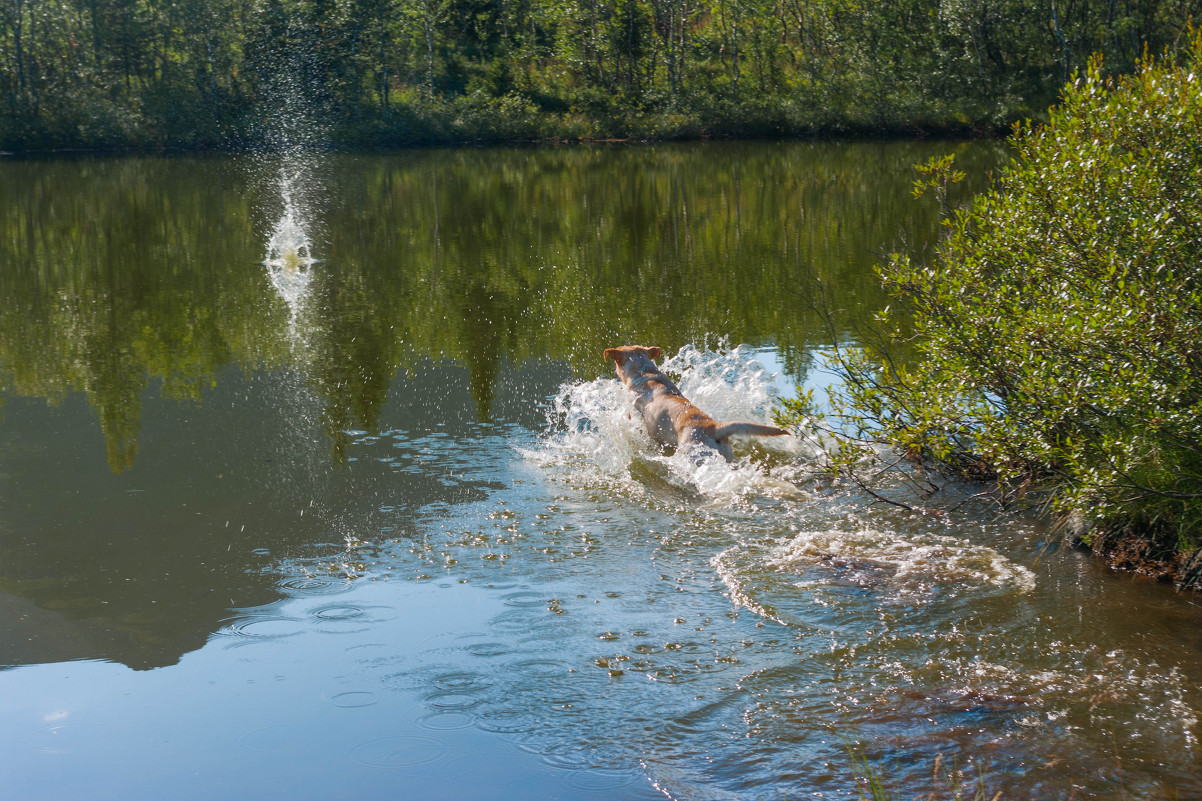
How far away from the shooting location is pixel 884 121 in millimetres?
50438

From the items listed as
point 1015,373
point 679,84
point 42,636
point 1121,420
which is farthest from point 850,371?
point 679,84

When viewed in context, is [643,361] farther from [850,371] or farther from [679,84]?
[679,84]

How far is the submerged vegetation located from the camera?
615cm

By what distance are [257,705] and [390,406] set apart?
621 cm

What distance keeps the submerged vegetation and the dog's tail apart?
89 cm

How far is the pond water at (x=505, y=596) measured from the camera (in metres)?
5.05

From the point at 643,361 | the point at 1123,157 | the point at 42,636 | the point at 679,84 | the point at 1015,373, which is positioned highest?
the point at 679,84

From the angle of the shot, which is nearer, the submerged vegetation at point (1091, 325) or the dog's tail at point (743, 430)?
the submerged vegetation at point (1091, 325)

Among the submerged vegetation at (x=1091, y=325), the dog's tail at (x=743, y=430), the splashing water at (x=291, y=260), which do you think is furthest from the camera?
the splashing water at (x=291, y=260)

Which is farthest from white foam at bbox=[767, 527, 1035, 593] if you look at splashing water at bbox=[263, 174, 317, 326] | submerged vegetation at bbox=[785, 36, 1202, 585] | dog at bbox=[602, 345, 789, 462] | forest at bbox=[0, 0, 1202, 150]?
forest at bbox=[0, 0, 1202, 150]

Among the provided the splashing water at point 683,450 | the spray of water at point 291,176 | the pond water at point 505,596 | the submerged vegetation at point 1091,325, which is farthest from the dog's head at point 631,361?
the spray of water at point 291,176

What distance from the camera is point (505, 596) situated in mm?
6891

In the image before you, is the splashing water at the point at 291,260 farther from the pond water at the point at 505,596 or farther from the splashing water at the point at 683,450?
the splashing water at the point at 683,450

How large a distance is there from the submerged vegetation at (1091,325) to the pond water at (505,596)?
623 mm
